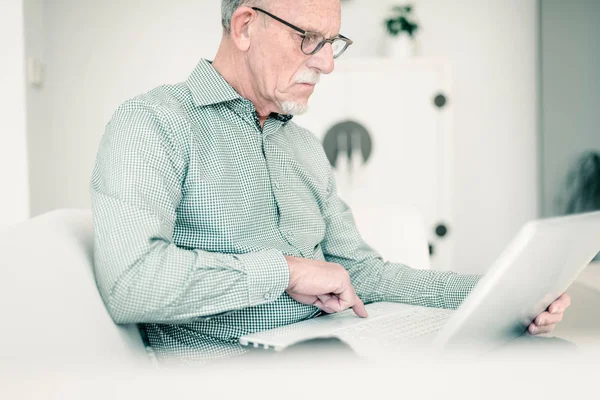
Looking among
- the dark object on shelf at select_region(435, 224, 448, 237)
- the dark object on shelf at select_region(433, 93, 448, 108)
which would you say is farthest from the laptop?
the dark object on shelf at select_region(433, 93, 448, 108)

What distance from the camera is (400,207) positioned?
1.72m

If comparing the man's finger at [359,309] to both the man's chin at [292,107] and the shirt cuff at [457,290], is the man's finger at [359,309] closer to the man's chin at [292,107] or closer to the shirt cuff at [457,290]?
the shirt cuff at [457,290]

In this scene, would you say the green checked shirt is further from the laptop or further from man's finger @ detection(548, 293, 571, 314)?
man's finger @ detection(548, 293, 571, 314)

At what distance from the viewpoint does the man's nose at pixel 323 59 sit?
4.35ft

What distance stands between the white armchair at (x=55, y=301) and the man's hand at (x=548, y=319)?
25.3 inches

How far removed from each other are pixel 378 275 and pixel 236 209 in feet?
1.36

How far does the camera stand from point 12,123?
250cm

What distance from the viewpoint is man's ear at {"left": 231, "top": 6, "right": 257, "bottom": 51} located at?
1.30m

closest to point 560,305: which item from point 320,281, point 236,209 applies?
point 320,281

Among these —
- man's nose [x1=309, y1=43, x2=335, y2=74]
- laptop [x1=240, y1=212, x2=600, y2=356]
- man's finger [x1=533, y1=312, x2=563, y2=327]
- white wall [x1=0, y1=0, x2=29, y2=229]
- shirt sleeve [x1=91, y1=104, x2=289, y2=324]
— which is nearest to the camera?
laptop [x1=240, y1=212, x2=600, y2=356]

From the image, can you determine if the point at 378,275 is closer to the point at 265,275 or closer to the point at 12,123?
the point at 265,275

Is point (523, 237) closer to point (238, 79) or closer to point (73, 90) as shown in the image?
point (238, 79)

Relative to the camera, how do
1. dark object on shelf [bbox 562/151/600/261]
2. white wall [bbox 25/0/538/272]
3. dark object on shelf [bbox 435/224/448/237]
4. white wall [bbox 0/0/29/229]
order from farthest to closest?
1. white wall [bbox 25/0/538/272]
2. dark object on shelf [bbox 562/151/600/261]
3. dark object on shelf [bbox 435/224/448/237]
4. white wall [bbox 0/0/29/229]

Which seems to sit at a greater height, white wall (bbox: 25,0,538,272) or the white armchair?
white wall (bbox: 25,0,538,272)
